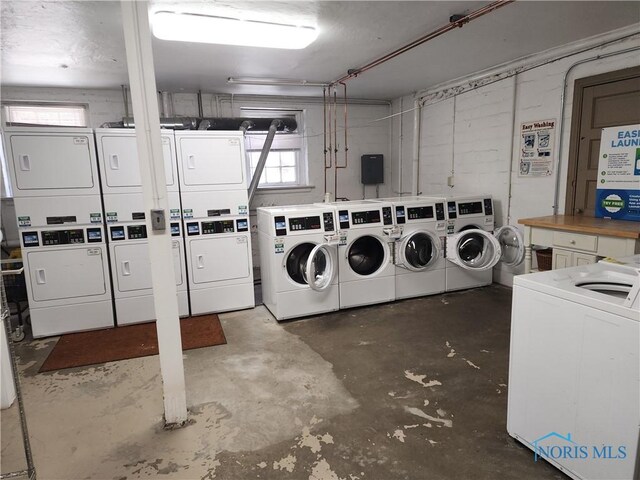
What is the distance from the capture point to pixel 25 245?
3549mm

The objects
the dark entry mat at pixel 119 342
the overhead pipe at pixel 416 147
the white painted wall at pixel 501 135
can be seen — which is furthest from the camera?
the overhead pipe at pixel 416 147

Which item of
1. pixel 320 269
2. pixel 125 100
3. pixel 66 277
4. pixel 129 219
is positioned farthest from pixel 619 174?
pixel 125 100

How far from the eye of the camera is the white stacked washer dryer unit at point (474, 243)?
429 cm

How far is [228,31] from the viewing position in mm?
2992

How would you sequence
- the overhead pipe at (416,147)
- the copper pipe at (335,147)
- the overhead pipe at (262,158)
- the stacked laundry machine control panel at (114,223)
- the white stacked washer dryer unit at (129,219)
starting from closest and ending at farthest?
the stacked laundry machine control panel at (114,223) → the white stacked washer dryer unit at (129,219) → the overhead pipe at (262,158) → the overhead pipe at (416,147) → the copper pipe at (335,147)

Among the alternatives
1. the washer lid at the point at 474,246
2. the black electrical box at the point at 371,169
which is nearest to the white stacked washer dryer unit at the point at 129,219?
the washer lid at the point at 474,246

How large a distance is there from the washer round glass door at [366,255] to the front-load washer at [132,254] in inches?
72.8

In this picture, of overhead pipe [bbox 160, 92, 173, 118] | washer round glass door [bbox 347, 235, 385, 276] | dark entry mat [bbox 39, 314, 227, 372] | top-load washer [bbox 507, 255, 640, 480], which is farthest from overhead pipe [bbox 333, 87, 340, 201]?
top-load washer [bbox 507, 255, 640, 480]

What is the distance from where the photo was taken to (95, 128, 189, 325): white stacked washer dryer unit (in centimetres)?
371

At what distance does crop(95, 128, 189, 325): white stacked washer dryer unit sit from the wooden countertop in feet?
11.4

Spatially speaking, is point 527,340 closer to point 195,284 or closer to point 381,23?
point 381,23

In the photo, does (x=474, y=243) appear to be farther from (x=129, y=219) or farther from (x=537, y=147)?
(x=129, y=219)

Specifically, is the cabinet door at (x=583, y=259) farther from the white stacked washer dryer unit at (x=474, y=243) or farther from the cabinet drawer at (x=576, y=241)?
the white stacked washer dryer unit at (x=474, y=243)

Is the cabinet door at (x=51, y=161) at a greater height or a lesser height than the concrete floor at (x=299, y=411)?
greater
